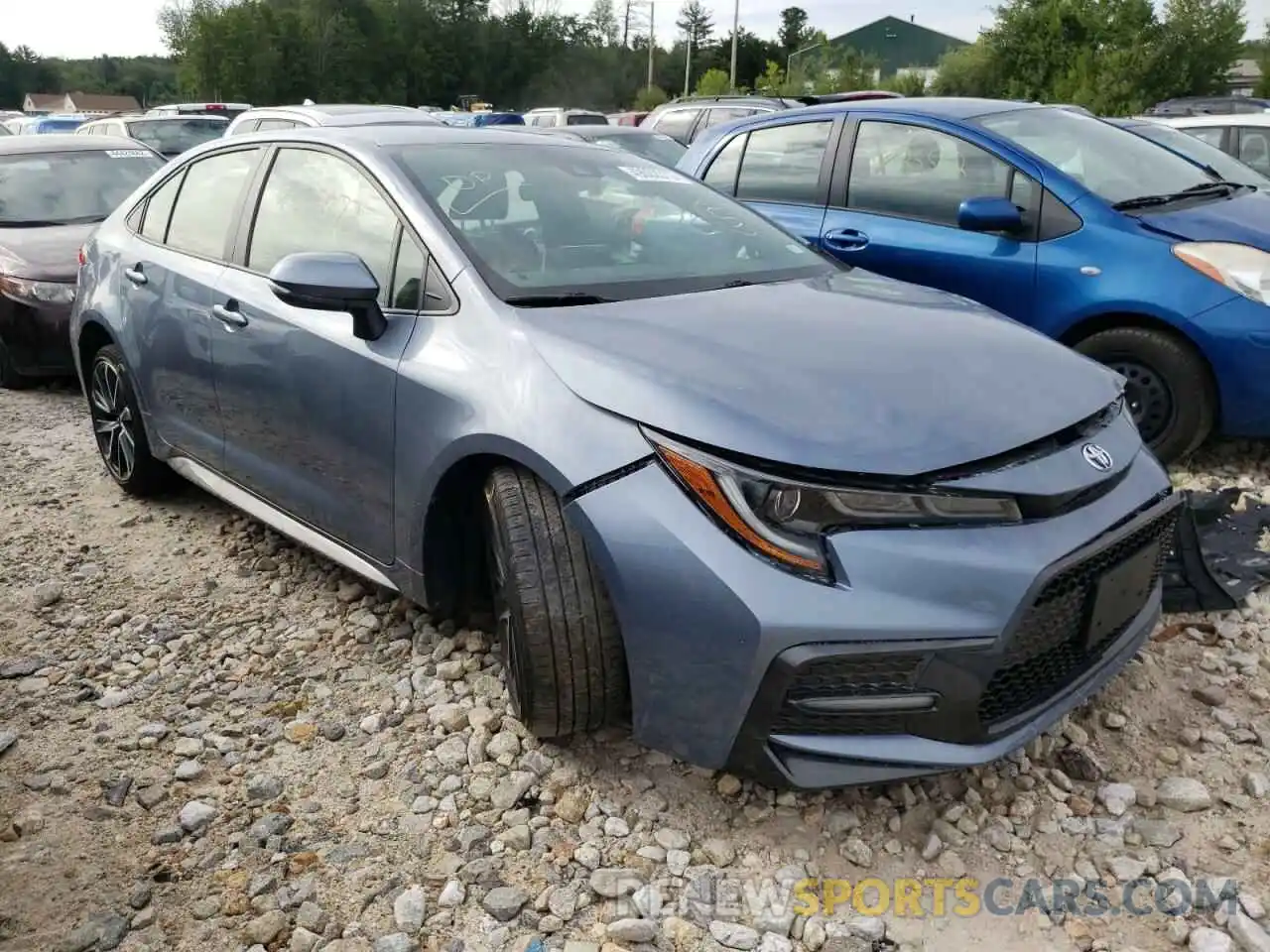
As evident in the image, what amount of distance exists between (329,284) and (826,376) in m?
1.24

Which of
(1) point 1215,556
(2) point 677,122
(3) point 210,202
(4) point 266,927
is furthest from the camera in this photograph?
(2) point 677,122

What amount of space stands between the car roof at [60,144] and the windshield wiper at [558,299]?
621cm

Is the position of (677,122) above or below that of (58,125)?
below

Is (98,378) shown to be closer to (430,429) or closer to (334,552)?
(334,552)

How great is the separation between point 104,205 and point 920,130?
17.5 feet

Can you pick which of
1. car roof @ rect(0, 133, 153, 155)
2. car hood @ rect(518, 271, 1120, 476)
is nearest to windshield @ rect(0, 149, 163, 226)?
car roof @ rect(0, 133, 153, 155)

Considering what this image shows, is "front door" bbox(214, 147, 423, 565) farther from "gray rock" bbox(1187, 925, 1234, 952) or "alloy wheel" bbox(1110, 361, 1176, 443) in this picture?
"alloy wheel" bbox(1110, 361, 1176, 443)

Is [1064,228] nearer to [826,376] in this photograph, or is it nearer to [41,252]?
[826,376]

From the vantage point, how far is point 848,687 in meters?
2.05

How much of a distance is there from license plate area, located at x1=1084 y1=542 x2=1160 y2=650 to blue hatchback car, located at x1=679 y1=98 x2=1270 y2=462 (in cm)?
200

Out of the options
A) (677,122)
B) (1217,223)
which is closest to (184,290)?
(1217,223)

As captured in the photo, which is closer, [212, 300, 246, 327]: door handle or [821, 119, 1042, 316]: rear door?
[212, 300, 246, 327]: door handle

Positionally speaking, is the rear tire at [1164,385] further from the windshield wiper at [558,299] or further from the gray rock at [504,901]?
the gray rock at [504,901]

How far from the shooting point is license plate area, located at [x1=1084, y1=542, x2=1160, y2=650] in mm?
2209
